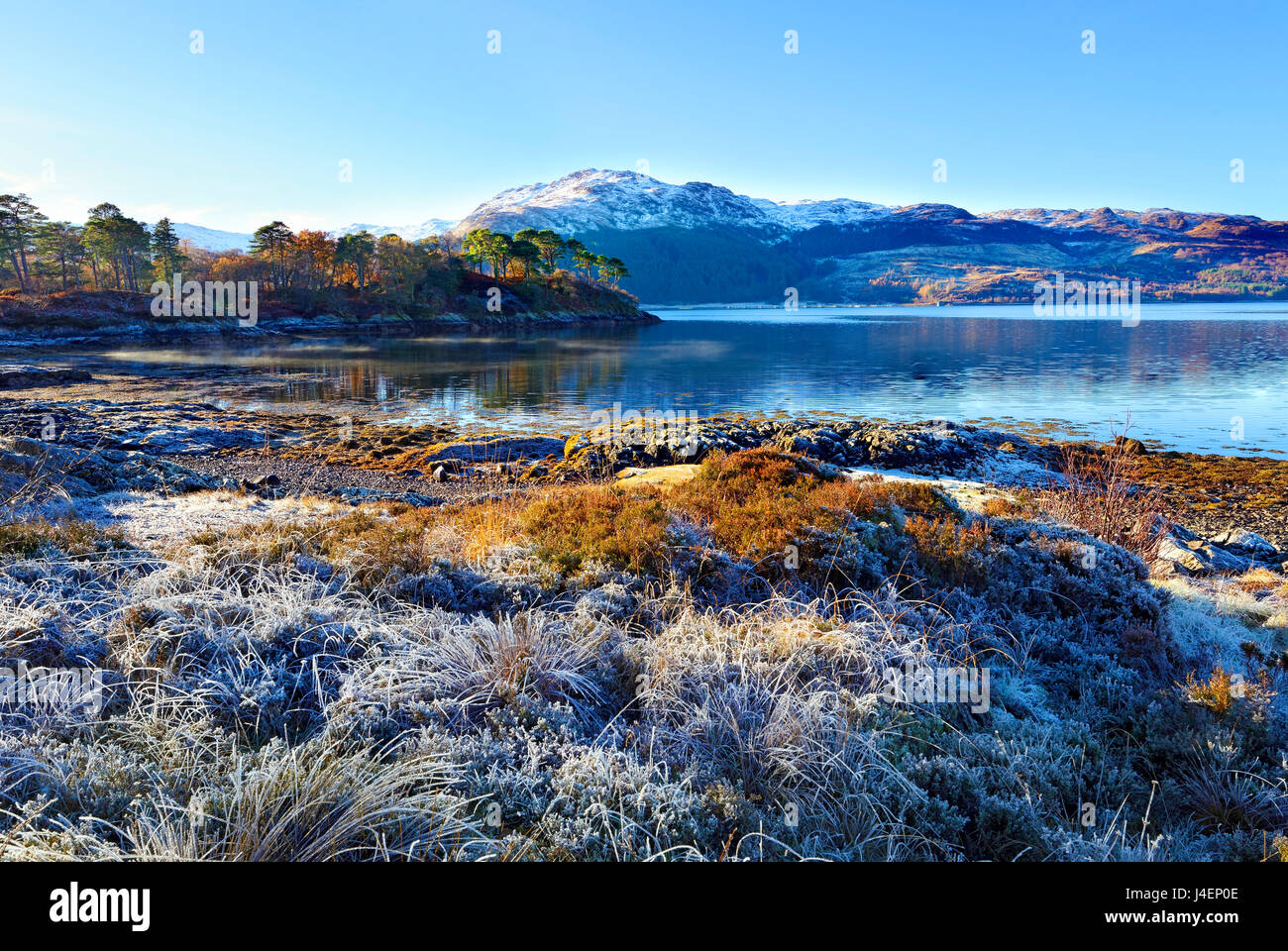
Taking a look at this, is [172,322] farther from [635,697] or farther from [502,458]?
[635,697]

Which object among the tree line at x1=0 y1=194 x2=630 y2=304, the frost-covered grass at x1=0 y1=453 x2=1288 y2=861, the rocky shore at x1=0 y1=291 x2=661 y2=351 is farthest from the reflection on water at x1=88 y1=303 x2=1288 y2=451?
the tree line at x1=0 y1=194 x2=630 y2=304

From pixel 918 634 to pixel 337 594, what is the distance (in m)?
4.85

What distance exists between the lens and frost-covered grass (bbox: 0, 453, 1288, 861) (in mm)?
3314

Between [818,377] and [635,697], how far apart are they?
40637 mm

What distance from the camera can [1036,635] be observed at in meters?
5.78

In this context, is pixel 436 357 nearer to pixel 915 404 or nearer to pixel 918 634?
pixel 915 404

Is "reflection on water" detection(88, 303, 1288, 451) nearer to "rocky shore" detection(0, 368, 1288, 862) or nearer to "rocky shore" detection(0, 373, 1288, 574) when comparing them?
"rocky shore" detection(0, 373, 1288, 574)

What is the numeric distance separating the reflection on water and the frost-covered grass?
73.2ft

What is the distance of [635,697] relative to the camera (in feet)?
14.5

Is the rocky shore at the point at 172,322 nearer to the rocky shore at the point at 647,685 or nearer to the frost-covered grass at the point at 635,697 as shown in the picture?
the rocky shore at the point at 647,685

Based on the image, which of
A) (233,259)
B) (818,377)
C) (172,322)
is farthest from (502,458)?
(233,259)

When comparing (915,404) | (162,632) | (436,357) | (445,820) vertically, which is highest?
(436,357)

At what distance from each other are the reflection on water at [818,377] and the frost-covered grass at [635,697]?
73.2 ft
